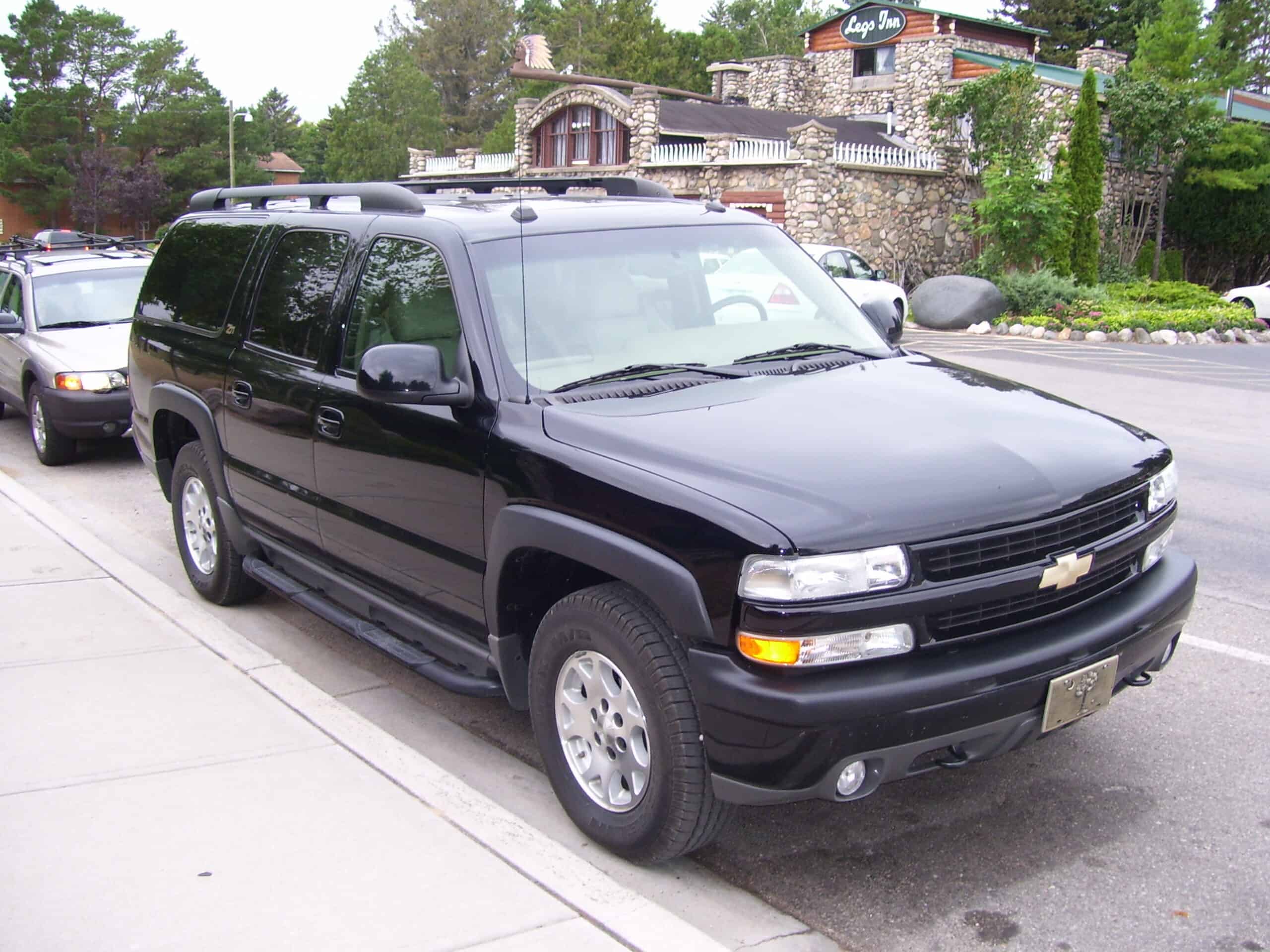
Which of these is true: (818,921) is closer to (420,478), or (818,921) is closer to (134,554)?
(420,478)

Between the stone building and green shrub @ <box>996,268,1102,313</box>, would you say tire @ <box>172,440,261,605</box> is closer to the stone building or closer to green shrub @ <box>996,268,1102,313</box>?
the stone building

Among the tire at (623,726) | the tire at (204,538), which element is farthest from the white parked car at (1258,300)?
the tire at (623,726)

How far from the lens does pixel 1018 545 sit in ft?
11.3

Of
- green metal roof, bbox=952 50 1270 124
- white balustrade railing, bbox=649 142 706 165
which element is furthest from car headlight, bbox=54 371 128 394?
green metal roof, bbox=952 50 1270 124

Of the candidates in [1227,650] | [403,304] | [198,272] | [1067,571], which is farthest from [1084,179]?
[1067,571]

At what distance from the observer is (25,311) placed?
11.0 m

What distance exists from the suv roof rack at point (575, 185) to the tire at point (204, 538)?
1.73 m

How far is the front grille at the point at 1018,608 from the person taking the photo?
132 inches

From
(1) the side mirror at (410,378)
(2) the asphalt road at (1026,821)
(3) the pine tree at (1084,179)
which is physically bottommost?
(2) the asphalt road at (1026,821)

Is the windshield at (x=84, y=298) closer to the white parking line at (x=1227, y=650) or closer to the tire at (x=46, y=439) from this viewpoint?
the tire at (x=46, y=439)

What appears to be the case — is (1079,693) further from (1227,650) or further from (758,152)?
(758,152)

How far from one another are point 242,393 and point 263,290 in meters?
0.46

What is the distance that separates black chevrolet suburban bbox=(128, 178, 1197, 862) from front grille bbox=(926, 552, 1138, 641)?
0.03ft

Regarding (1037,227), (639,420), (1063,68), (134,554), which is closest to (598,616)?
(639,420)
